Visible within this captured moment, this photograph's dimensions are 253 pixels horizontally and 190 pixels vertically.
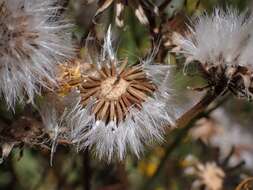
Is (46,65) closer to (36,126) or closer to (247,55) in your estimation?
(36,126)

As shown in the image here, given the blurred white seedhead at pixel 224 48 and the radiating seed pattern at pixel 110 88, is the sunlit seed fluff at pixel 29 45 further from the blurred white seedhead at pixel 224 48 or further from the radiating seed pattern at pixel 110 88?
the blurred white seedhead at pixel 224 48

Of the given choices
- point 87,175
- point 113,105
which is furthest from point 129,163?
point 113,105

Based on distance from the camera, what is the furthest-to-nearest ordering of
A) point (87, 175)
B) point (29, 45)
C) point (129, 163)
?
point (129, 163)
point (87, 175)
point (29, 45)

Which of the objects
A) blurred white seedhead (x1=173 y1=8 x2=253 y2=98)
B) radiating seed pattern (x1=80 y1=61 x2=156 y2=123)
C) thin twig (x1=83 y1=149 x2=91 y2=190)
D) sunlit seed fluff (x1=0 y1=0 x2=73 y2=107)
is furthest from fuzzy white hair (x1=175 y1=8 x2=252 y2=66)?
thin twig (x1=83 y1=149 x2=91 y2=190)

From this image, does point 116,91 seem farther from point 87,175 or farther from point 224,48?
point 87,175

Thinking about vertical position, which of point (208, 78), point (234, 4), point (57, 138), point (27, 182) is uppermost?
point (234, 4)

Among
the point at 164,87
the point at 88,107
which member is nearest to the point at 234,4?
the point at 164,87
